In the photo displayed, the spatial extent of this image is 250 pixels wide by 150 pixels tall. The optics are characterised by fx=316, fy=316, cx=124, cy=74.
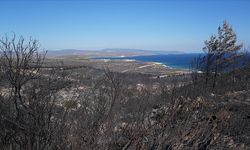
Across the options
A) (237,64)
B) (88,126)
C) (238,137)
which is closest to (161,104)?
(238,137)

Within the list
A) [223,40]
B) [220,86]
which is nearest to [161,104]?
[220,86]

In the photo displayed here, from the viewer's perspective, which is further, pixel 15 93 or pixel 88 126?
pixel 15 93

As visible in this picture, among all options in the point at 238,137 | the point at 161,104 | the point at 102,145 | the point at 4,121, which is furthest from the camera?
the point at 161,104

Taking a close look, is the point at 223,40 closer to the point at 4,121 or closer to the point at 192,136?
the point at 192,136

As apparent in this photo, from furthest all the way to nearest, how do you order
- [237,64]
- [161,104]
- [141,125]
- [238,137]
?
[237,64] < [161,104] < [238,137] < [141,125]

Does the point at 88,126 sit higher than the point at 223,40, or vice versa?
the point at 223,40

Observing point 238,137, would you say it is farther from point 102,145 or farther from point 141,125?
point 102,145

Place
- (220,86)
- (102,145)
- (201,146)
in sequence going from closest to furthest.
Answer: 1. (102,145)
2. (201,146)
3. (220,86)

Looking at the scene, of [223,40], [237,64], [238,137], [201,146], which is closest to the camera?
[201,146]

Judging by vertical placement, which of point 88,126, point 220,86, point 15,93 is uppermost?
point 15,93
